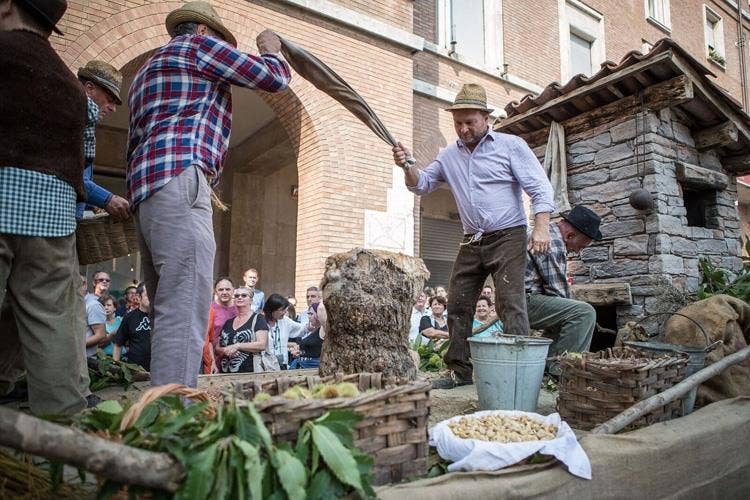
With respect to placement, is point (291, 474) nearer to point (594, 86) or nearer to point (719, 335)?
point (719, 335)

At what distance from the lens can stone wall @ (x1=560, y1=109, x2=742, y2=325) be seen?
5.69 m

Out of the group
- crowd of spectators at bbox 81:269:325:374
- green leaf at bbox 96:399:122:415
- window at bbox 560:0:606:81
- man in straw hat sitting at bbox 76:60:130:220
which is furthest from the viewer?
window at bbox 560:0:606:81

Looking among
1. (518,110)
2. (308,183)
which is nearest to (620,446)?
(518,110)

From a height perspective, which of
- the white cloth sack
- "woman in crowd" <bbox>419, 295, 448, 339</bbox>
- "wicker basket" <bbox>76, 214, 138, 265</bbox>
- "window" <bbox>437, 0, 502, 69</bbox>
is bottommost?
the white cloth sack

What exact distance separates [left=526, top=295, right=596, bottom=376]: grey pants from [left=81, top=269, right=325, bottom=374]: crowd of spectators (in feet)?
9.01

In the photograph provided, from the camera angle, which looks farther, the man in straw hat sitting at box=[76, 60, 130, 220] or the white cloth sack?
the man in straw hat sitting at box=[76, 60, 130, 220]

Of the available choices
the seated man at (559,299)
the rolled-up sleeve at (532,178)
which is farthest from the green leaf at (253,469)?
the seated man at (559,299)

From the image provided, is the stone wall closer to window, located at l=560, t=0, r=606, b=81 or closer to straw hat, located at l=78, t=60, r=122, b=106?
straw hat, located at l=78, t=60, r=122, b=106

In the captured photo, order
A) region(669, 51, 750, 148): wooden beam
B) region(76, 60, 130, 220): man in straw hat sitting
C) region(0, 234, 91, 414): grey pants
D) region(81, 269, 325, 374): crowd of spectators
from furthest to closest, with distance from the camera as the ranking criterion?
region(669, 51, 750, 148): wooden beam < region(81, 269, 325, 374): crowd of spectators < region(76, 60, 130, 220): man in straw hat sitting < region(0, 234, 91, 414): grey pants

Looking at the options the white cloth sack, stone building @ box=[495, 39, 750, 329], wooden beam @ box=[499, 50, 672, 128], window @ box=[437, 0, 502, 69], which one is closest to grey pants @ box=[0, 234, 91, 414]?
the white cloth sack

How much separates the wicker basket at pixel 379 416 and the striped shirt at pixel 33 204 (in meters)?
1.08

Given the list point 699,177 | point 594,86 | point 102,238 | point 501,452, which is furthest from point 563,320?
point 102,238

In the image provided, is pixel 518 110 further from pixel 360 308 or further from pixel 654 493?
pixel 654 493

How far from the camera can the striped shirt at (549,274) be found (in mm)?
4504
